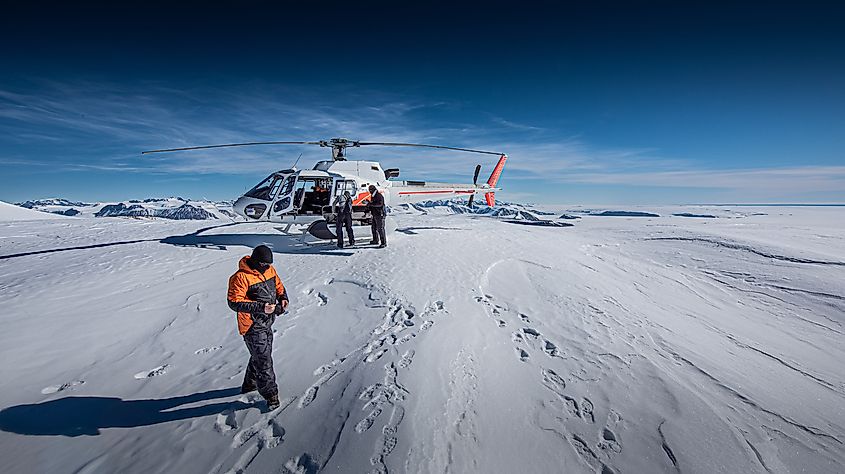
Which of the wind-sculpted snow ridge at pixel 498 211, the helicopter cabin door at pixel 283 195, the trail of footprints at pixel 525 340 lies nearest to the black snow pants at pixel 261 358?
the trail of footprints at pixel 525 340

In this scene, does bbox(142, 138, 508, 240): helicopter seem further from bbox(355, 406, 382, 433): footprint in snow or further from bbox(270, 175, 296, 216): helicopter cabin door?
bbox(355, 406, 382, 433): footprint in snow

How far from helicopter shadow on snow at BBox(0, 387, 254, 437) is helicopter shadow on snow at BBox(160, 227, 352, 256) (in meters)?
6.21

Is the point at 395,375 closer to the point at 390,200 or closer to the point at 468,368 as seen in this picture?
the point at 468,368

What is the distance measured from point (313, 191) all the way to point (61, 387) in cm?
900

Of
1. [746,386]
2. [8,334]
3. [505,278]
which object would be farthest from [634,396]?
[8,334]

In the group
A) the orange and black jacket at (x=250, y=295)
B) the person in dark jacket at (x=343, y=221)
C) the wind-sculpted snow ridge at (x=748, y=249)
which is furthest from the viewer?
the wind-sculpted snow ridge at (x=748, y=249)

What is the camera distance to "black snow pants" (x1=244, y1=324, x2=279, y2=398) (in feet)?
11.2

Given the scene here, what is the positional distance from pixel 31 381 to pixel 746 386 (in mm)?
9017

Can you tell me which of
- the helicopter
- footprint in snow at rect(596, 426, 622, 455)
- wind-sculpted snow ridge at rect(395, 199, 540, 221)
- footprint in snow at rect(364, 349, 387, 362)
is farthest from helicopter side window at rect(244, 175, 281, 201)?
footprint in snow at rect(596, 426, 622, 455)

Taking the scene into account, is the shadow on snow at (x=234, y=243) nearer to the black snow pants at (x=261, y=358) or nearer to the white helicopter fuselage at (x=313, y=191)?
the white helicopter fuselage at (x=313, y=191)

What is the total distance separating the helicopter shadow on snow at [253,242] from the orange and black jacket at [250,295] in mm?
6254

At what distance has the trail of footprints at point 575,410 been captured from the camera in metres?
2.97

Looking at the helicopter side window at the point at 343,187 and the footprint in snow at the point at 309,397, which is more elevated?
the helicopter side window at the point at 343,187

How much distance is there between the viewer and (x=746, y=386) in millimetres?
4297
